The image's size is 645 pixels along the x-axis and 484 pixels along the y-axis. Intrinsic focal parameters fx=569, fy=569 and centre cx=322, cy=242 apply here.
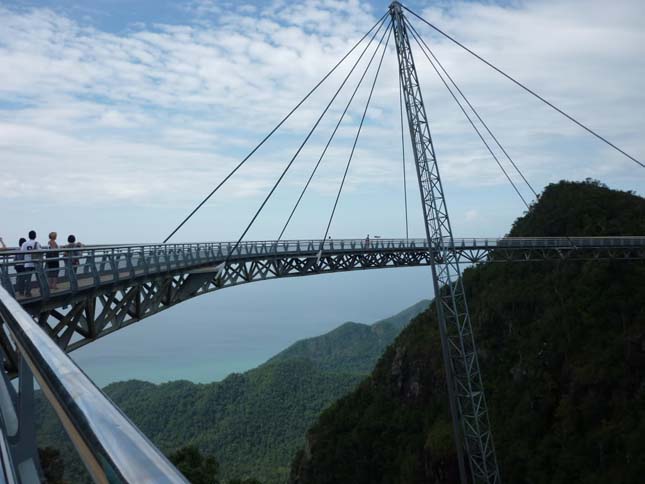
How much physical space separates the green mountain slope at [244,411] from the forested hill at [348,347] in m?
38.0

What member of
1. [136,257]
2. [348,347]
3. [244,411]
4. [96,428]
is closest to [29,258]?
[136,257]

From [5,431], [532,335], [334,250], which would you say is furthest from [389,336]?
[5,431]

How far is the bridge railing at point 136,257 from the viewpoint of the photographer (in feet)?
41.8

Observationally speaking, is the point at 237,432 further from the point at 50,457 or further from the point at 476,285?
the point at 50,457

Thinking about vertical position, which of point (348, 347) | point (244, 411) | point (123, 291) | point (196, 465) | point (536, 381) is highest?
point (123, 291)

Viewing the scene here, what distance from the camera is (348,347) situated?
168 metres

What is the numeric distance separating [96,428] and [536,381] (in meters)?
51.0

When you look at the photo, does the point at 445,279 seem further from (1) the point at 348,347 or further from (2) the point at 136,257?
(1) the point at 348,347

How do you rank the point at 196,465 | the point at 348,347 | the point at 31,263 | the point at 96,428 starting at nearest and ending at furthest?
1. the point at 96,428
2. the point at 31,263
3. the point at 196,465
4. the point at 348,347

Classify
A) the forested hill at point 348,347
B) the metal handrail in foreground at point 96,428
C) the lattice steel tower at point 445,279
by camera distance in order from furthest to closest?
the forested hill at point 348,347 < the lattice steel tower at point 445,279 < the metal handrail in foreground at point 96,428

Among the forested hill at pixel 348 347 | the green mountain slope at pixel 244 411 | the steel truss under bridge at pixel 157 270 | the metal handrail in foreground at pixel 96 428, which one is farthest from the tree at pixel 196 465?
the forested hill at pixel 348 347

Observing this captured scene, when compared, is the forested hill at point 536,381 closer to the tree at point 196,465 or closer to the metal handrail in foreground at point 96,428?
the tree at point 196,465

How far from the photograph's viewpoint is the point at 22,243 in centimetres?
1499

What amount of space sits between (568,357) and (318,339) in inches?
5087
